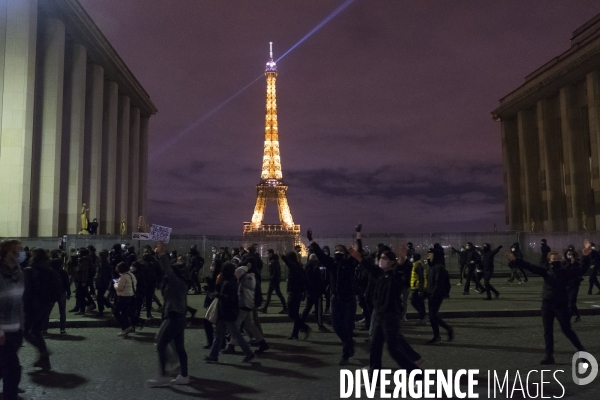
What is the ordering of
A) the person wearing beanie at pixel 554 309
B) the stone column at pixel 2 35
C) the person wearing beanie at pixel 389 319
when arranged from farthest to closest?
the stone column at pixel 2 35, the person wearing beanie at pixel 554 309, the person wearing beanie at pixel 389 319

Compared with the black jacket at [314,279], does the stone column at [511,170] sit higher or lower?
higher

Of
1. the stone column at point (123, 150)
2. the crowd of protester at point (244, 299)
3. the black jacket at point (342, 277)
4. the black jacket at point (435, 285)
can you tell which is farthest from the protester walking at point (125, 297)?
the stone column at point (123, 150)

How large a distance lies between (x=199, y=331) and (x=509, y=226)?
5096cm

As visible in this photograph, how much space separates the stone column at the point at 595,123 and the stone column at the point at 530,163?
1251 centimetres

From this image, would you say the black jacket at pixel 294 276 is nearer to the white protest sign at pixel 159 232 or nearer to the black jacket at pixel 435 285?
the black jacket at pixel 435 285

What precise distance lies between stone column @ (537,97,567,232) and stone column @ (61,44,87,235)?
3663 cm

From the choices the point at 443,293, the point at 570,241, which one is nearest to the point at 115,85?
the point at 570,241

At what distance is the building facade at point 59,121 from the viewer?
92.6 feet

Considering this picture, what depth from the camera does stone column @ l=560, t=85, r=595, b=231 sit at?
4264cm

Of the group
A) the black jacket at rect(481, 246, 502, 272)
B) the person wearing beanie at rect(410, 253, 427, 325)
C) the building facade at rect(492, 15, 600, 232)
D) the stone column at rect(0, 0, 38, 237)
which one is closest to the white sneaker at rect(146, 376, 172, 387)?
the person wearing beanie at rect(410, 253, 427, 325)

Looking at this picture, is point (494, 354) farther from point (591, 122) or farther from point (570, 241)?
point (591, 122)

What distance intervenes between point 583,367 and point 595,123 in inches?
1462

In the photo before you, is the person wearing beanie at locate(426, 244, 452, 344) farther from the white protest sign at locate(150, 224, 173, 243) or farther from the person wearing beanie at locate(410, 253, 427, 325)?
the white protest sign at locate(150, 224, 173, 243)

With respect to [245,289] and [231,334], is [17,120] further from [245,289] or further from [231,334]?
[231,334]
